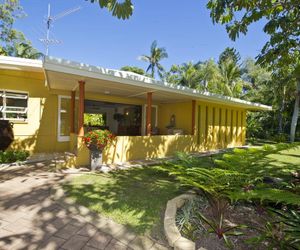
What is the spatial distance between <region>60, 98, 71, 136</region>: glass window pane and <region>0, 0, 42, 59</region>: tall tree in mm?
10129

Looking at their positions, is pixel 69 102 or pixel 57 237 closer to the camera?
pixel 57 237

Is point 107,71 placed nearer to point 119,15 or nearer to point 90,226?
point 119,15

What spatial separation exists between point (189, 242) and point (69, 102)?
8.41 meters

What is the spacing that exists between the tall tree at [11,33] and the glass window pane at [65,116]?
33.2 feet

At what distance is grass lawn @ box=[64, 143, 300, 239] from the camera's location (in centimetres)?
310

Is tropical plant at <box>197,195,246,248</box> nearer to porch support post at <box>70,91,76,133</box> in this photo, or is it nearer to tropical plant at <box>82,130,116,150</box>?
tropical plant at <box>82,130,116,150</box>

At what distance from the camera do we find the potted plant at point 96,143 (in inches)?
233

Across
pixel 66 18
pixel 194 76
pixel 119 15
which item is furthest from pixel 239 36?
pixel 194 76

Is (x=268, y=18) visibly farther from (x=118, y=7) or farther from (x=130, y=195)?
(x=130, y=195)

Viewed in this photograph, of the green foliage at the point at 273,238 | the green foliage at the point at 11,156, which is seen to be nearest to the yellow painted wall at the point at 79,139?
the green foliage at the point at 11,156

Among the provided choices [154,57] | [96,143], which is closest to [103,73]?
[96,143]

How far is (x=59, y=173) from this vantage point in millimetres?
5629

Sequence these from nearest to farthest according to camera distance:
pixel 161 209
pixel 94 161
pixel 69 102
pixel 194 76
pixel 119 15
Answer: pixel 119 15 < pixel 161 209 < pixel 94 161 < pixel 69 102 < pixel 194 76

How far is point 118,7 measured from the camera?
7.88 ft
